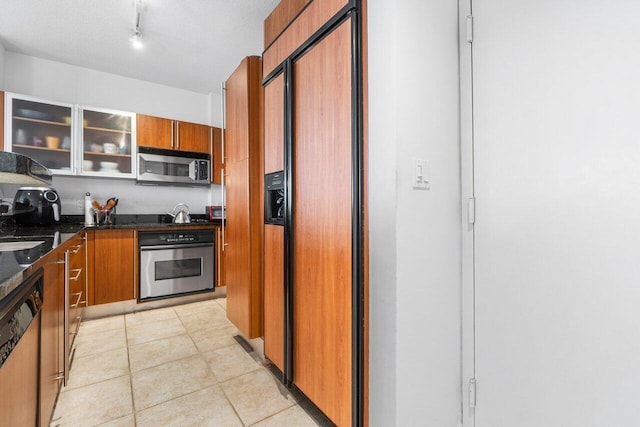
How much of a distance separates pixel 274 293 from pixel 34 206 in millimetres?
2507

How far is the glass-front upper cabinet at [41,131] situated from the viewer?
280 centimetres

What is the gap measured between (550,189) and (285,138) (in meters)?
1.31

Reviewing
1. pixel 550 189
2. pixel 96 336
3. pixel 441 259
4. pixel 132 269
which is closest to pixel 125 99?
pixel 132 269

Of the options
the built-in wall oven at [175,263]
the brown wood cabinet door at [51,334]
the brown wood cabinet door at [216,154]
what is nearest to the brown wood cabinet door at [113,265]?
the built-in wall oven at [175,263]

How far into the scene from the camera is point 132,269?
3.16m

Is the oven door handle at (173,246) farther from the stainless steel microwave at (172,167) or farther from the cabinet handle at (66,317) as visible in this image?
the cabinet handle at (66,317)

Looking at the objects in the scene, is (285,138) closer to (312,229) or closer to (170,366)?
(312,229)

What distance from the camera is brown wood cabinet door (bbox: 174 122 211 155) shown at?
3678 mm

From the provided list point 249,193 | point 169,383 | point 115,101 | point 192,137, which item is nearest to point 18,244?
point 169,383

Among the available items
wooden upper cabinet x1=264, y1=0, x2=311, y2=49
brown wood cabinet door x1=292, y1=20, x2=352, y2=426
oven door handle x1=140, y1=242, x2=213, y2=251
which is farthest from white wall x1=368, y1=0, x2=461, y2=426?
oven door handle x1=140, y1=242, x2=213, y2=251

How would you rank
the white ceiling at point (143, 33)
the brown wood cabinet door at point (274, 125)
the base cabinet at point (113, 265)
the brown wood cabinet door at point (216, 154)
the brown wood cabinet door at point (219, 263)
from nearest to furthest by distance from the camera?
the brown wood cabinet door at point (274, 125) < the white ceiling at point (143, 33) < the base cabinet at point (113, 265) < the brown wood cabinet door at point (219, 263) < the brown wood cabinet door at point (216, 154)

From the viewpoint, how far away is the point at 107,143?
3.31 meters

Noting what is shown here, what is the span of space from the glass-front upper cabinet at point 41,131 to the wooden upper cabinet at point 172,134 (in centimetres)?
66

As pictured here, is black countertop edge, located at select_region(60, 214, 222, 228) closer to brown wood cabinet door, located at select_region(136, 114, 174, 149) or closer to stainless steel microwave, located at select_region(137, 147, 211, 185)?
stainless steel microwave, located at select_region(137, 147, 211, 185)
